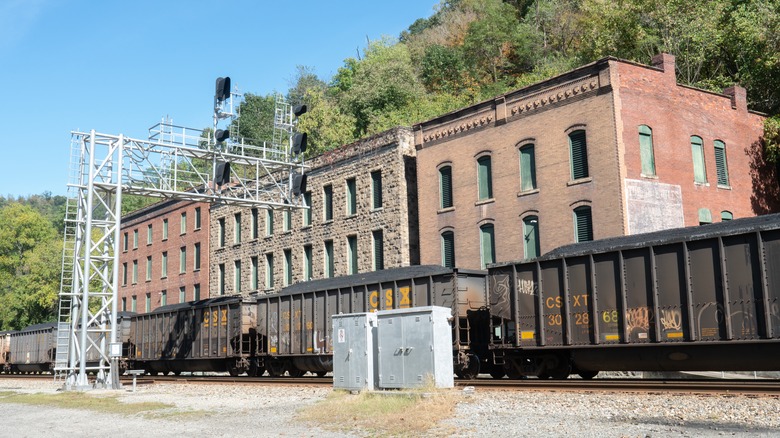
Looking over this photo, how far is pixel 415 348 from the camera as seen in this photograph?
15.8 metres

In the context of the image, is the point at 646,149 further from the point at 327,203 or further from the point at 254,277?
the point at 254,277

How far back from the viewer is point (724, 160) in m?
32.1

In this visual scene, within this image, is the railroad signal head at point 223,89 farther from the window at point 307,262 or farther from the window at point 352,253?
the window at point 307,262

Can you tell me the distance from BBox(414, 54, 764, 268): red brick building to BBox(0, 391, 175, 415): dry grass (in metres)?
16.5

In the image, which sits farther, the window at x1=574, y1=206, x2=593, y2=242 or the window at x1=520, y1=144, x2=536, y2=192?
the window at x1=520, y1=144, x2=536, y2=192

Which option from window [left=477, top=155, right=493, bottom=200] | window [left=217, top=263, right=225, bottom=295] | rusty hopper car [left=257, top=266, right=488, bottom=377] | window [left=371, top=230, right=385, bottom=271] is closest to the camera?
rusty hopper car [left=257, top=266, right=488, bottom=377]

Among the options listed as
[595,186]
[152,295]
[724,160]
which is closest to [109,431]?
[595,186]

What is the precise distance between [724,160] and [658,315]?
18.9 m

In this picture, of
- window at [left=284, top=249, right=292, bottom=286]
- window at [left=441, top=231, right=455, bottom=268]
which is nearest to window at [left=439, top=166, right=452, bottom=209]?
window at [left=441, top=231, right=455, bottom=268]

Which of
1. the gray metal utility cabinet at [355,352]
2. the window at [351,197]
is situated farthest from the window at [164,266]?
the gray metal utility cabinet at [355,352]

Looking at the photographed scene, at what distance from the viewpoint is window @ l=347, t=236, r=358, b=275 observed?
38312mm

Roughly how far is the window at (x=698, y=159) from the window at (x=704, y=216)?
4.03ft

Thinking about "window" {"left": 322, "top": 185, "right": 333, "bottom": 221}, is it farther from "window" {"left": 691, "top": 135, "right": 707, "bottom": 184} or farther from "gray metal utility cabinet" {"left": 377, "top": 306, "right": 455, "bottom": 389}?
"gray metal utility cabinet" {"left": 377, "top": 306, "right": 455, "bottom": 389}

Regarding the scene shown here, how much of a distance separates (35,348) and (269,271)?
44.0 feet
